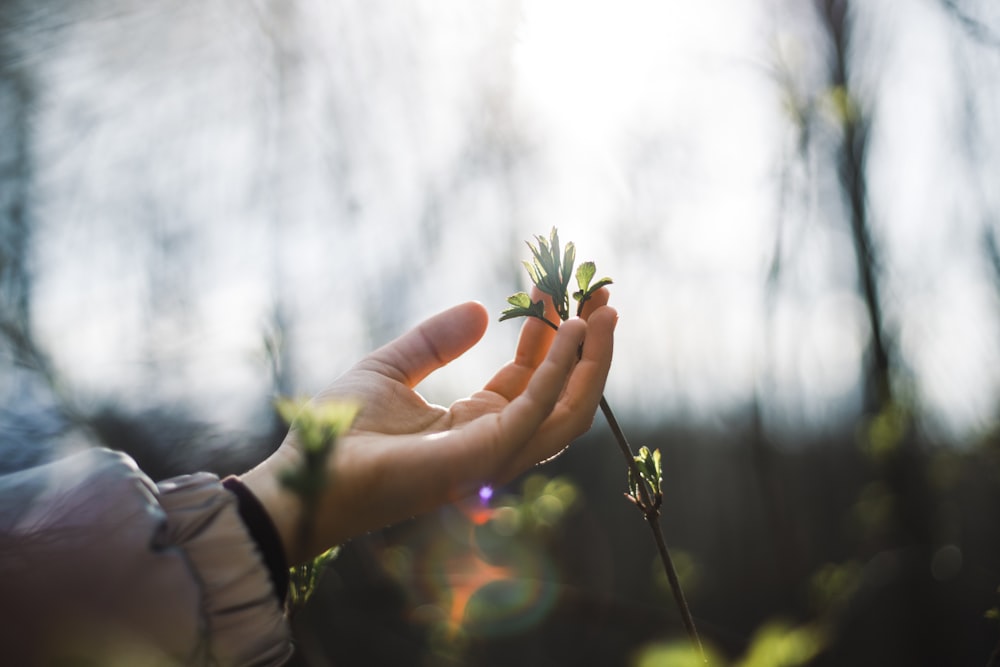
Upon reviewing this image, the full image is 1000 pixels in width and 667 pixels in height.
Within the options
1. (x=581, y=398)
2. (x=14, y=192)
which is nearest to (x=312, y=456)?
(x=581, y=398)

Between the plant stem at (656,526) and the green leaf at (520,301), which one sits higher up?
the green leaf at (520,301)

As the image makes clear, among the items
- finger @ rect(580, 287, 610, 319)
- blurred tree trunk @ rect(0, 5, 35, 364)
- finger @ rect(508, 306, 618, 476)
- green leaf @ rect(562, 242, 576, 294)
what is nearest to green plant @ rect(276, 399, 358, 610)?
green leaf @ rect(562, 242, 576, 294)

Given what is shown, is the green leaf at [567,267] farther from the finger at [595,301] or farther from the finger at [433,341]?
the finger at [433,341]

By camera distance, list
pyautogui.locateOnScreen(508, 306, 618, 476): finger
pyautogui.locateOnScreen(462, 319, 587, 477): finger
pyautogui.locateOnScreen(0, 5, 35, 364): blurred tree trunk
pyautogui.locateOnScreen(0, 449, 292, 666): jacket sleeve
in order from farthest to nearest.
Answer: pyautogui.locateOnScreen(0, 5, 35, 364): blurred tree trunk, pyautogui.locateOnScreen(508, 306, 618, 476): finger, pyautogui.locateOnScreen(462, 319, 587, 477): finger, pyautogui.locateOnScreen(0, 449, 292, 666): jacket sleeve

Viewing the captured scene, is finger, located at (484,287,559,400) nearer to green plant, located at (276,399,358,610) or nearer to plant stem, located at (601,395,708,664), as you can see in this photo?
plant stem, located at (601,395,708,664)

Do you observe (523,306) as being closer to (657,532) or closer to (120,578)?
(657,532)

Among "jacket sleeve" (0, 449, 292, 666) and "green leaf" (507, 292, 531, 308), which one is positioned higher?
"green leaf" (507, 292, 531, 308)

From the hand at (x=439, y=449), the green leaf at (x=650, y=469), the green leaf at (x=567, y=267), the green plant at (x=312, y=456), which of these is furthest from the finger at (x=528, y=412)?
the green plant at (x=312, y=456)
